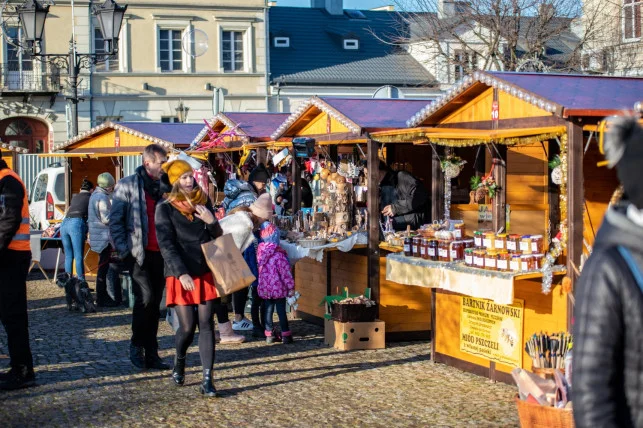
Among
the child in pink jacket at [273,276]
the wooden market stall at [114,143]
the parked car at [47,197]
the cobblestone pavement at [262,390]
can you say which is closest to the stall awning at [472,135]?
the child in pink jacket at [273,276]

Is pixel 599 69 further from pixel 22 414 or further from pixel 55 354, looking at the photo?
pixel 22 414

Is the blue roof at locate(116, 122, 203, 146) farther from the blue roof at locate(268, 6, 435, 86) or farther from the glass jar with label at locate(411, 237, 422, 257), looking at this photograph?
the blue roof at locate(268, 6, 435, 86)

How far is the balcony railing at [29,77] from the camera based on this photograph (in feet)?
117

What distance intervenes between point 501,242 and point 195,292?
7.88 ft

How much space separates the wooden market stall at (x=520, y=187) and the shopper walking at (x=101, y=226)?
4.59m

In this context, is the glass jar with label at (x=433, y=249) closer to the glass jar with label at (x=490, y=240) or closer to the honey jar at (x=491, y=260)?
the glass jar with label at (x=490, y=240)

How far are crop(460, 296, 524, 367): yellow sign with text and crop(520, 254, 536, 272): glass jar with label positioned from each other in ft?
1.61

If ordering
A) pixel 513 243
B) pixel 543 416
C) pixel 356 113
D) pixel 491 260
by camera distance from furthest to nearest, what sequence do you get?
1. pixel 356 113
2. pixel 491 260
3. pixel 513 243
4. pixel 543 416

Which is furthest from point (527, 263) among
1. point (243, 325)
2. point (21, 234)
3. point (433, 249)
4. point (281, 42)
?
point (281, 42)

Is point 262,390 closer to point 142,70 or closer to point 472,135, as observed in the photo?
point 472,135

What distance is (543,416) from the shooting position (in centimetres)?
545

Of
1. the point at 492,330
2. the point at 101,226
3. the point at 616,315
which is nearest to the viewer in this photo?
the point at 616,315

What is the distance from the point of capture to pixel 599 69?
25.5m

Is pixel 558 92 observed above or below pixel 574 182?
above
